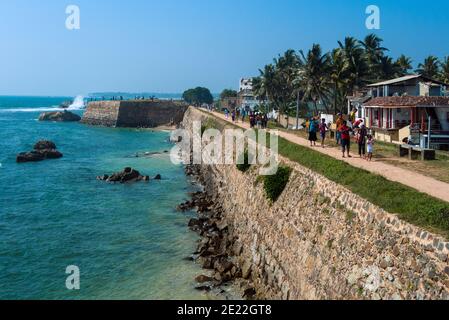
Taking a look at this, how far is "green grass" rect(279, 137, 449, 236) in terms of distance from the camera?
35.9 feet

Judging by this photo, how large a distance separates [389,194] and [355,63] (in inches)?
1432

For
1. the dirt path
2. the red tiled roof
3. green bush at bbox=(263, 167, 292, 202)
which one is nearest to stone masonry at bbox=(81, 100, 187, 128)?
the red tiled roof

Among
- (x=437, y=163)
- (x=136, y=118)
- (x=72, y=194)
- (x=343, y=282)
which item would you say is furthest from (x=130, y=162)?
(x=136, y=118)

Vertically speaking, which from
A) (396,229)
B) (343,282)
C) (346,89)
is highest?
(346,89)

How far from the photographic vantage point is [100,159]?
53.8m

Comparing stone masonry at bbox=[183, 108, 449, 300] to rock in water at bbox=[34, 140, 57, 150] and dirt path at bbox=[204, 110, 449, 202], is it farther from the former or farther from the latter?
rock in water at bbox=[34, 140, 57, 150]

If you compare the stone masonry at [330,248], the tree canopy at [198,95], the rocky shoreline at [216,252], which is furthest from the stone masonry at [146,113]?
the stone masonry at [330,248]

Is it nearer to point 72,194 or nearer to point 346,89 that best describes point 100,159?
point 72,194

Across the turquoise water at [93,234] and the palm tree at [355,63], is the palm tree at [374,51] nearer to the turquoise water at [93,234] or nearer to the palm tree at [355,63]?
the palm tree at [355,63]

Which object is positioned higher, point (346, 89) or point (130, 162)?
point (346, 89)

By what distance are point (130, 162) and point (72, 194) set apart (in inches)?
643

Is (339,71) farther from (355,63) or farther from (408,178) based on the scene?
(408,178)

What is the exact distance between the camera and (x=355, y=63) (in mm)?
46750

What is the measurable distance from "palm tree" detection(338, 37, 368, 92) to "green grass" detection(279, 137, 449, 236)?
2949cm
